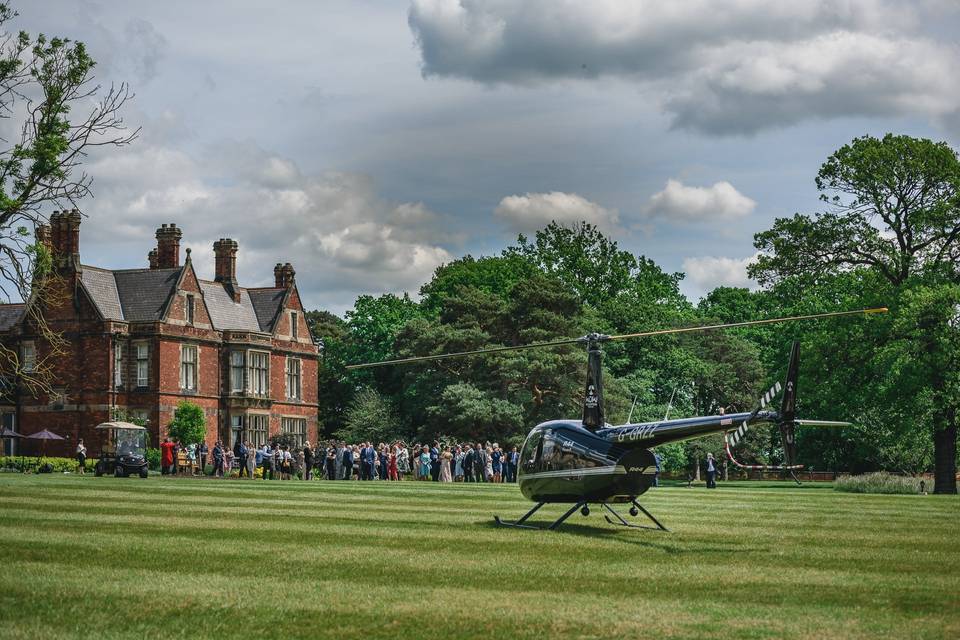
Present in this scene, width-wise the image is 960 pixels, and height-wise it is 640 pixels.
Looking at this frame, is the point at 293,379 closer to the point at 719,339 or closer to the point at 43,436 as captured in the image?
the point at 43,436

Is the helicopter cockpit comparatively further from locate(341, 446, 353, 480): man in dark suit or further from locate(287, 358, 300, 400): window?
locate(287, 358, 300, 400): window

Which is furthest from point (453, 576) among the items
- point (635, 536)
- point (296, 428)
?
point (296, 428)

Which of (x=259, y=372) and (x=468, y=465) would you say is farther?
(x=259, y=372)

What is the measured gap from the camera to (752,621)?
10602 millimetres

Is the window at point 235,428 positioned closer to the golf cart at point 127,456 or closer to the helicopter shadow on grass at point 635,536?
the golf cart at point 127,456

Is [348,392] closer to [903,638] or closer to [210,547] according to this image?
[210,547]

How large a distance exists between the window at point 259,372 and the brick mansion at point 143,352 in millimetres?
61

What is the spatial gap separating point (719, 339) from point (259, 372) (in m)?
28.8

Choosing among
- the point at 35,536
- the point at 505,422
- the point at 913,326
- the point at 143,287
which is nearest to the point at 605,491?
the point at 35,536

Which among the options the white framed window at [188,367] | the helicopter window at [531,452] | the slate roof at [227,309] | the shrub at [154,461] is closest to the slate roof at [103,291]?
the white framed window at [188,367]

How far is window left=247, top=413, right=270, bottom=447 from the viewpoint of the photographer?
68.2 metres

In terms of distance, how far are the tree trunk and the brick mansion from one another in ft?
127

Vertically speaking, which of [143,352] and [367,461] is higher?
[143,352]

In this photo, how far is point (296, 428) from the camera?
74.0 meters
